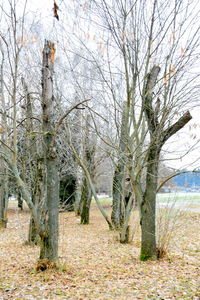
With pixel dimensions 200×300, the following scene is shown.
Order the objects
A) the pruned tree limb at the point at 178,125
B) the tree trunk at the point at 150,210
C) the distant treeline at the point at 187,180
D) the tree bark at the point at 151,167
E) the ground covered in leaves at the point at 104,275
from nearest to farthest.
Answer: the ground covered in leaves at the point at 104,275 → the pruned tree limb at the point at 178,125 → the tree bark at the point at 151,167 → the tree trunk at the point at 150,210 → the distant treeline at the point at 187,180

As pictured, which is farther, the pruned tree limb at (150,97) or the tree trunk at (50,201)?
the pruned tree limb at (150,97)

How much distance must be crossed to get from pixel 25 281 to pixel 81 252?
9.28ft

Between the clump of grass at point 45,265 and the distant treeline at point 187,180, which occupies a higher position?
the distant treeline at point 187,180

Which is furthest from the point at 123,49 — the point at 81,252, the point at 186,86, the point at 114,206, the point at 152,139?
the point at 114,206

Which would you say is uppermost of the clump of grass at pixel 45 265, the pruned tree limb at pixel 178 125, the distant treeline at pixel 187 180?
the pruned tree limb at pixel 178 125

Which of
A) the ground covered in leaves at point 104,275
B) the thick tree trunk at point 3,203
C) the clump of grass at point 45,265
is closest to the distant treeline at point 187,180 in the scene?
the ground covered in leaves at point 104,275

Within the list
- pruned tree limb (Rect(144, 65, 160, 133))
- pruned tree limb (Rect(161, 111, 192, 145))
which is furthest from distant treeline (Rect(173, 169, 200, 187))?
pruned tree limb (Rect(144, 65, 160, 133))

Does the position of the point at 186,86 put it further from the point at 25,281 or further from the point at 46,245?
the point at 25,281

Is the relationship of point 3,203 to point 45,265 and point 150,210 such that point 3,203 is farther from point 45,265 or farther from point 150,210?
point 150,210

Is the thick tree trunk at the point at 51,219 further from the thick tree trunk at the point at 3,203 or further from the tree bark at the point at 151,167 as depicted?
the thick tree trunk at the point at 3,203

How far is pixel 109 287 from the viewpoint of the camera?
4750mm

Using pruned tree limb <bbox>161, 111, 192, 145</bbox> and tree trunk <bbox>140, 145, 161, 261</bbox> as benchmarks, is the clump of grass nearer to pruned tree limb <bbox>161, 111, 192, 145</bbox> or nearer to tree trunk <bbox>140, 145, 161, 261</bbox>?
tree trunk <bbox>140, 145, 161, 261</bbox>

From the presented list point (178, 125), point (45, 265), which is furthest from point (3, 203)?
point (178, 125)

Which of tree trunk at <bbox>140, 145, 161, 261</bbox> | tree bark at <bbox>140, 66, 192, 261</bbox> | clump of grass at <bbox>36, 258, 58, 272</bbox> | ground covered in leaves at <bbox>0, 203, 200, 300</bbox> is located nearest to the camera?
ground covered in leaves at <bbox>0, 203, 200, 300</bbox>
